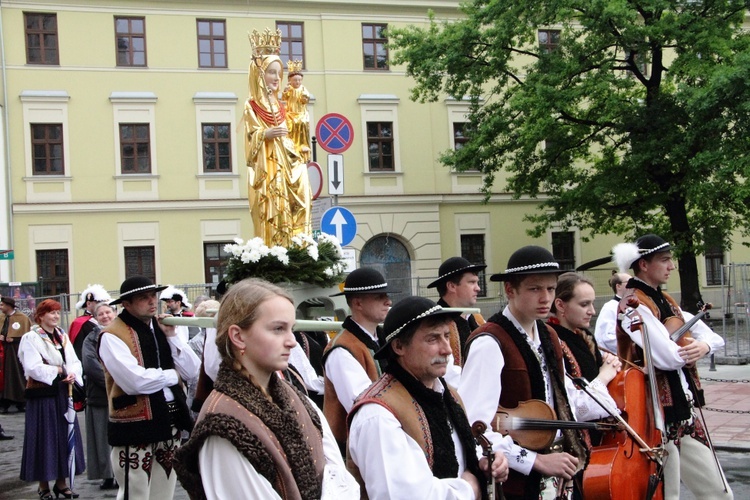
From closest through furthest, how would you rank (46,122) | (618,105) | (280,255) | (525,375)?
(525,375)
(280,255)
(618,105)
(46,122)

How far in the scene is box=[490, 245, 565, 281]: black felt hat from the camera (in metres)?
4.48

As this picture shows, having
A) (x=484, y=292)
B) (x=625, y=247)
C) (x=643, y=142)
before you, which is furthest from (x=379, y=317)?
(x=484, y=292)

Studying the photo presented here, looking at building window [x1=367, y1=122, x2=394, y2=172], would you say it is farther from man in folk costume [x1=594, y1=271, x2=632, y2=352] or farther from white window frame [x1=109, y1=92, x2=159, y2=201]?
man in folk costume [x1=594, y1=271, x2=632, y2=352]

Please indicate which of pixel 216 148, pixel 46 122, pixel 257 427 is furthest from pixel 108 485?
pixel 216 148

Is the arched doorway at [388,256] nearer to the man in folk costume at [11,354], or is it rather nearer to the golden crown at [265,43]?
the man in folk costume at [11,354]

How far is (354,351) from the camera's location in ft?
17.1

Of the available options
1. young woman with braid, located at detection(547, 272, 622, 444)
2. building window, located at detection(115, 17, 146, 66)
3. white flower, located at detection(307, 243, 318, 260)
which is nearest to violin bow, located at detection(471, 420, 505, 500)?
young woman with braid, located at detection(547, 272, 622, 444)

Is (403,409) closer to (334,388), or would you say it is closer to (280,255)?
(334,388)

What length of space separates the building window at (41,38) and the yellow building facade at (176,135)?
4cm

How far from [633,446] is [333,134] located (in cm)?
824

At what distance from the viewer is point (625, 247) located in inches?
235

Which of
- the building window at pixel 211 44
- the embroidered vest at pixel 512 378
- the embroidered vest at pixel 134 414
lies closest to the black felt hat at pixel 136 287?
the embroidered vest at pixel 134 414

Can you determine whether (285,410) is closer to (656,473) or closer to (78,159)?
(656,473)

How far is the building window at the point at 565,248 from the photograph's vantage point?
33938 mm
